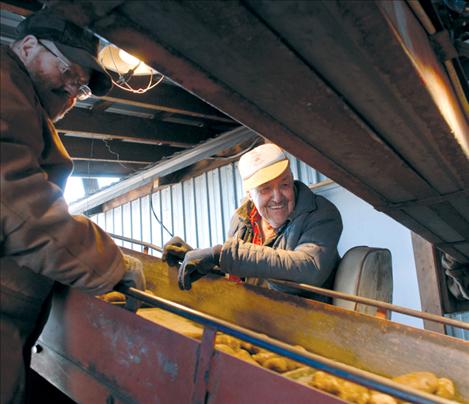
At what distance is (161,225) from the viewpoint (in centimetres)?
793

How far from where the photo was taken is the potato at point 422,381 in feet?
5.74

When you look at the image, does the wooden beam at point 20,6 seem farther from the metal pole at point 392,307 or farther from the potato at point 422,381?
the potato at point 422,381

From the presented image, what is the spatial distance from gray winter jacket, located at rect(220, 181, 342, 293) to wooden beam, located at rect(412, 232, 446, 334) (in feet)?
6.34

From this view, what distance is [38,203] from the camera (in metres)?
1.49

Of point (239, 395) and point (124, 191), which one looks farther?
point (124, 191)

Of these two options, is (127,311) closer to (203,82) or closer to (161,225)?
(203,82)

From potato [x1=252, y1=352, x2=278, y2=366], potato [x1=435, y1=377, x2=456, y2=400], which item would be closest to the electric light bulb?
potato [x1=252, y1=352, x2=278, y2=366]

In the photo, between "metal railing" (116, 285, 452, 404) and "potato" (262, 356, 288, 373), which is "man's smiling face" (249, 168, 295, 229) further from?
"metal railing" (116, 285, 452, 404)

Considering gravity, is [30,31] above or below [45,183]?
above

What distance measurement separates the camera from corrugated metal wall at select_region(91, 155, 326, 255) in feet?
21.7

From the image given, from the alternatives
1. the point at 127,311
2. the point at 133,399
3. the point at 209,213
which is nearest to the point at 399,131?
the point at 127,311

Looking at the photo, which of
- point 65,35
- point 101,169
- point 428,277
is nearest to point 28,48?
point 65,35

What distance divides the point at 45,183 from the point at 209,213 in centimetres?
552

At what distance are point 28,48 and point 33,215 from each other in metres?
0.77
